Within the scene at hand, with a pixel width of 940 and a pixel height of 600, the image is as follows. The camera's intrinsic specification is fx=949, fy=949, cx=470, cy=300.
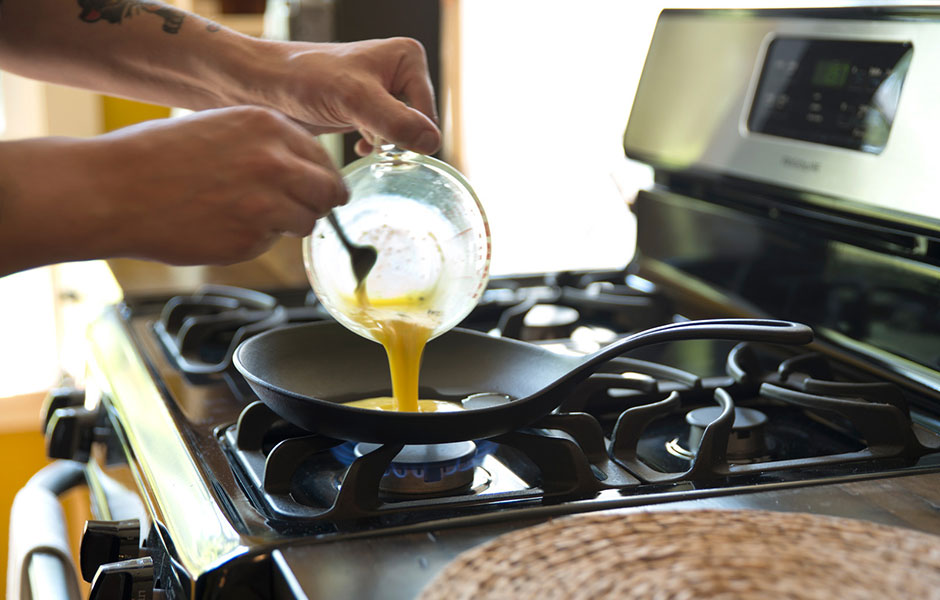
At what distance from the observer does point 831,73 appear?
853 mm

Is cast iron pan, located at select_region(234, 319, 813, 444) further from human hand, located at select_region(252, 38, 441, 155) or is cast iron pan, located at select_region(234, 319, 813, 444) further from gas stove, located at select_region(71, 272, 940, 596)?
human hand, located at select_region(252, 38, 441, 155)

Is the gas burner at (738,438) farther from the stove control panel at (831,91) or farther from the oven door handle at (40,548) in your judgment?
the oven door handle at (40,548)

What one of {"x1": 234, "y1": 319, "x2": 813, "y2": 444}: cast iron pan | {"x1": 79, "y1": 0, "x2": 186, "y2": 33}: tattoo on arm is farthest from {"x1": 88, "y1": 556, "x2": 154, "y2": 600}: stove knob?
{"x1": 79, "y1": 0, "x2": 186, "y2": 33}: tattoo on arm

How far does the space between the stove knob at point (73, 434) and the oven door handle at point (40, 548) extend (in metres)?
0.04

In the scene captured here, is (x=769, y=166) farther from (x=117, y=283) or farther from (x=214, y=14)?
(x=214, y=14)

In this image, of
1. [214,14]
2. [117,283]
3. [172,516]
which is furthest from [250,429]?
[214,14]

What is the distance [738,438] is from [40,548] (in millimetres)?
582

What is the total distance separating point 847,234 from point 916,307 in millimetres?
101

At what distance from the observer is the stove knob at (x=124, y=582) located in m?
0.59

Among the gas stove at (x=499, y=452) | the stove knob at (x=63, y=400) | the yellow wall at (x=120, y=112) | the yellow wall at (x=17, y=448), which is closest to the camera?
the gas stove at (x=499, y=452)

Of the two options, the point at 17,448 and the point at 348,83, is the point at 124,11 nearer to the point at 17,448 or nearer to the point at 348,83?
the point at 348,83

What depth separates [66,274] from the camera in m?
2.19

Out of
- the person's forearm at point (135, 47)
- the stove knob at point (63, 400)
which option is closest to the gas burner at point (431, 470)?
the person's forearm at point (135, 47)

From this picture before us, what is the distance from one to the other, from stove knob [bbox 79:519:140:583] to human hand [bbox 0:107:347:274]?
0.24 meters
